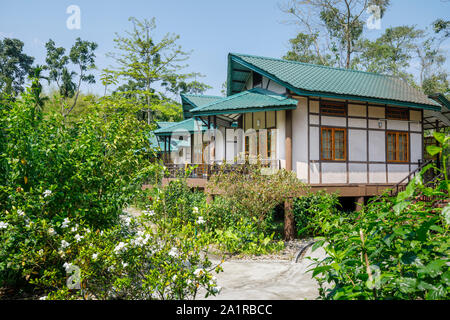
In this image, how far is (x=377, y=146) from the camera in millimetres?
14094

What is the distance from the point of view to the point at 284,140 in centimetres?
1305

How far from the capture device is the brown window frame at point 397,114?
14483 mm

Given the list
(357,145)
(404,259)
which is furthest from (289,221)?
(404,259)

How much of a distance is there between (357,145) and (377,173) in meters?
1.61

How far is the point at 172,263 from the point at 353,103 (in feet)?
40.1

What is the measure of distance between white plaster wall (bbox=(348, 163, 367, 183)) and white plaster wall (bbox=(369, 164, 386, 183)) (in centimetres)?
34

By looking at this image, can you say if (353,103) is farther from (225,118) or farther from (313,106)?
(225,118)

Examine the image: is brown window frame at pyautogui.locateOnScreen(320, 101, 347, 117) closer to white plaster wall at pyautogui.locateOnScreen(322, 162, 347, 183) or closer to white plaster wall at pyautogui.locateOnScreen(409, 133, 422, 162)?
white plaster wall at pyautogui.locateOnScreen(322, 162, 347, 183)

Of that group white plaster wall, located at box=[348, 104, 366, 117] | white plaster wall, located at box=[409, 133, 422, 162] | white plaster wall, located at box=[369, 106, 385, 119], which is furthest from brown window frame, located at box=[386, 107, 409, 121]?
white plaster wall, located at box=[348, 104, 366, 117]

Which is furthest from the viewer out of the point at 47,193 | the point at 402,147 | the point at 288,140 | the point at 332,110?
the point at 402,147

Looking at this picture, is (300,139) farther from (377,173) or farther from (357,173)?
(377,173)

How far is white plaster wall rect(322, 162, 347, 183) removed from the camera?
1280cm
